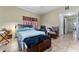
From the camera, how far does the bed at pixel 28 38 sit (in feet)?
5.17

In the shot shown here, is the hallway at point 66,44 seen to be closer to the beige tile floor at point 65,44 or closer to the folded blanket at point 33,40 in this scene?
the beige tile floor at point 65,44

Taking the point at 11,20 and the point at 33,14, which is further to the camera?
the point at 33,14

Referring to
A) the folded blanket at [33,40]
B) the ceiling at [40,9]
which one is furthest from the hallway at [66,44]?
the ceiling at [40,9]

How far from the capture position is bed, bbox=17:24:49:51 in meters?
1.58

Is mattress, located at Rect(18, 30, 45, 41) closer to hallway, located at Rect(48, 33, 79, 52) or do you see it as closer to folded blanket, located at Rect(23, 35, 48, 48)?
folded blanket, located at Rect(23, 35, 48, 48)

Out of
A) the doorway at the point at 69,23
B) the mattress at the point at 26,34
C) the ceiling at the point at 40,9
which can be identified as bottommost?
the mattress at the point at 26,34

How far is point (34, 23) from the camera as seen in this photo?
1668mm

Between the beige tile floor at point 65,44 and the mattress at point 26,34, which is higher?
the mattress at point 26,34

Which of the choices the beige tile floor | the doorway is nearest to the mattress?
the beige tile floor

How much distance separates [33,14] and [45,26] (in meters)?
0.28

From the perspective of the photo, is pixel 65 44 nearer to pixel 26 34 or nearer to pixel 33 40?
pixel 33 40

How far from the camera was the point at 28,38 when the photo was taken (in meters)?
1.58
